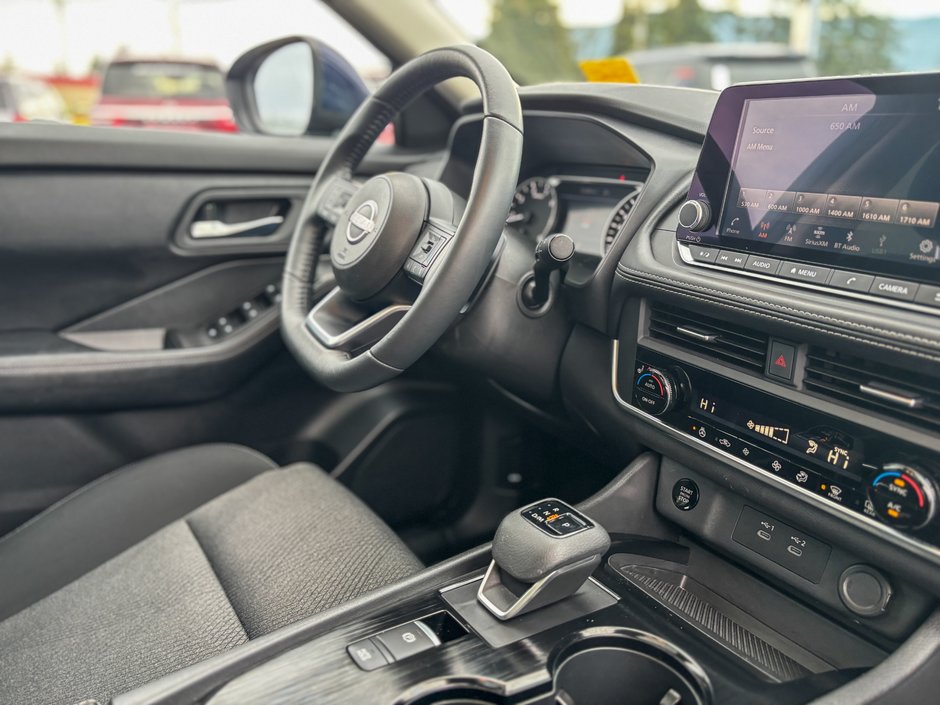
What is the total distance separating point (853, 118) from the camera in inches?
35.5

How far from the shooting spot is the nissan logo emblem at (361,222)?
1.28m

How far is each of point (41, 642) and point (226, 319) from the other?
975mm

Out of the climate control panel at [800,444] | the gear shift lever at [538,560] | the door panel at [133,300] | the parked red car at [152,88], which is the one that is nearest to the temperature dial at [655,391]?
the climate control panel at [800,444]

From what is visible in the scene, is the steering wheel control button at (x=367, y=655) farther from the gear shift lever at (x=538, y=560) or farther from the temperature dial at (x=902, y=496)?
the temperature dial at (x=902, y=496)

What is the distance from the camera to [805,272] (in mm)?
952

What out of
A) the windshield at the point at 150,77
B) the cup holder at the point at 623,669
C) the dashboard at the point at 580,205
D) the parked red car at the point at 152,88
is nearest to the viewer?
the cup holder at the point at 623,669

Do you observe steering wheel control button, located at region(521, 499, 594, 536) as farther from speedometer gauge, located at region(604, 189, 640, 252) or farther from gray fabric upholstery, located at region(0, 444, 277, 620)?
gray fabric upholstery, located at region(0, 444, 277, 620)

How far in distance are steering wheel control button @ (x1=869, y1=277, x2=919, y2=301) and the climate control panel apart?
0.15 metres

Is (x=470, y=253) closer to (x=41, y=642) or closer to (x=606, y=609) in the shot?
(x=606, y=609)

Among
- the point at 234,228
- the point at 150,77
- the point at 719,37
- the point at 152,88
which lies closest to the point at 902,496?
the point at 234,228

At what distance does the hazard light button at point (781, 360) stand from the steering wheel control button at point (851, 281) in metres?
0.10

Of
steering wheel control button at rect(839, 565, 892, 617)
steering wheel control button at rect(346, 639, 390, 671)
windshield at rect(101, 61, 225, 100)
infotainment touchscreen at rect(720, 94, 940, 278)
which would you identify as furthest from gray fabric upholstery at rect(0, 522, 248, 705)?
windshield at rect(101, 61, 225, 100)

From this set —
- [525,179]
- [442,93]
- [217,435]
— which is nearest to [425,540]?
[217,435]

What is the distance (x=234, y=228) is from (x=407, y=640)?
1.27 metres
